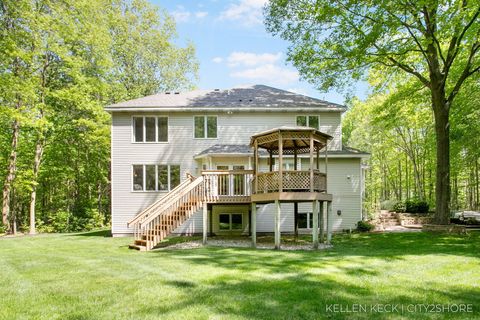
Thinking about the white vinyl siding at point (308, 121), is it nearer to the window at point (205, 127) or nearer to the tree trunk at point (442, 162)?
the window at point (205, 127)

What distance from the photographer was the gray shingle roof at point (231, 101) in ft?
59.7

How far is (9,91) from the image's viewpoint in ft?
60.8

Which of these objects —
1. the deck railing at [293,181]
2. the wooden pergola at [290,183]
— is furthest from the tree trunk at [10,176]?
the deck railing at [293,181]

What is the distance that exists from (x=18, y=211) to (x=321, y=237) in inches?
1011

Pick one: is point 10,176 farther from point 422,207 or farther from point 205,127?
point 422,207

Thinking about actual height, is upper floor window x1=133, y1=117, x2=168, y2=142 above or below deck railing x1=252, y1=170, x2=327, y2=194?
above

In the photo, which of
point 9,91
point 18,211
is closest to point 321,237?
point 9,91

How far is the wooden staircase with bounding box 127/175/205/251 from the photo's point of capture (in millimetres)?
12297

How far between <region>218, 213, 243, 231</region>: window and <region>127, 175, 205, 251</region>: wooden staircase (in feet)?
13.4

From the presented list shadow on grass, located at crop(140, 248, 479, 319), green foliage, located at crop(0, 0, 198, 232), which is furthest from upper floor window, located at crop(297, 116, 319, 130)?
green foliage, located at crop(0, 0, 198, 232)

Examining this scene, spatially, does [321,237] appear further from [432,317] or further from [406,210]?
[406,210]

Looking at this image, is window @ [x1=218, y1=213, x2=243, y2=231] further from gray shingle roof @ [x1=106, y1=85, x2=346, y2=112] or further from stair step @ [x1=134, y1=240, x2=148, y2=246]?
stair step @ [x1=134, y1=240, x2=148, y2=246]

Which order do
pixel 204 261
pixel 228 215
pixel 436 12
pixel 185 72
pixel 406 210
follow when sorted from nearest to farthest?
pixel 204 261, pixel 436 12, pixel 228 215, pixel 406 210, pixel 185 72

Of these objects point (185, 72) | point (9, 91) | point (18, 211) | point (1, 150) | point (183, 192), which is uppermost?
point (185, 72)
